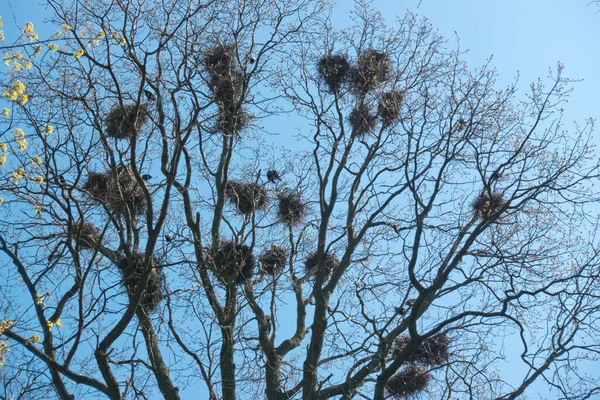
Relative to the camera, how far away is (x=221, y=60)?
9180 mm

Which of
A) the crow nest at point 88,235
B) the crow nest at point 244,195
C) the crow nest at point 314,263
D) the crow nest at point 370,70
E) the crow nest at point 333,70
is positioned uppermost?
the crow nest at point 333,70

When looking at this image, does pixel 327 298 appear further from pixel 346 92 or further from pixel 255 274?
pixel 346 92

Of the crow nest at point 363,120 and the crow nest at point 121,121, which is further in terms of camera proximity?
the crow nest at point 363,120

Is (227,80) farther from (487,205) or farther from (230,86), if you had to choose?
(487,205)

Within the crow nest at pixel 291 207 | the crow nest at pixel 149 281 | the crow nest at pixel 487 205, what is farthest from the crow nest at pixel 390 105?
the crow nest at pixel 149 281

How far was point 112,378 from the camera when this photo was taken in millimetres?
6910

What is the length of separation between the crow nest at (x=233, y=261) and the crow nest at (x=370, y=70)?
9.02 feet

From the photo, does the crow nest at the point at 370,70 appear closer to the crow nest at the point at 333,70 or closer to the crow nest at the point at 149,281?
the crow nest at the point at 333,70

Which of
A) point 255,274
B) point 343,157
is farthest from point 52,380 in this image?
point 343,157

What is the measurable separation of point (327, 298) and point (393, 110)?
2470 mm

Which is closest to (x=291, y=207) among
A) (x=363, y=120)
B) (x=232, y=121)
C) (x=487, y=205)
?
(x=363, y=120)

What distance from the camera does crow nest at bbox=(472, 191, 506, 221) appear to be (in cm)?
700

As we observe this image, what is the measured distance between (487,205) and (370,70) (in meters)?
2.40

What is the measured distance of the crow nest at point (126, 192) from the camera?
7.98 meters
